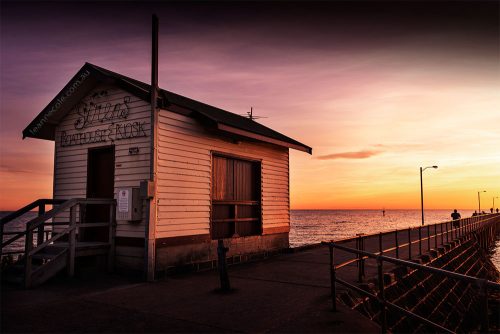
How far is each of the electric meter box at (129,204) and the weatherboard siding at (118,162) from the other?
201 millimetres

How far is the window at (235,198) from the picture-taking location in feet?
37.7

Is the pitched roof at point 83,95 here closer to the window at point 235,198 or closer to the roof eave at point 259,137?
the roof eave at point 259,137

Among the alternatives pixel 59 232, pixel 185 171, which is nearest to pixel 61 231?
pixel 59 232

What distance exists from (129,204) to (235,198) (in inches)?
157

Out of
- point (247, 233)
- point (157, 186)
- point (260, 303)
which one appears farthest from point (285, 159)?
point (260, 303)

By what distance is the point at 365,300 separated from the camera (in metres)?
7.46

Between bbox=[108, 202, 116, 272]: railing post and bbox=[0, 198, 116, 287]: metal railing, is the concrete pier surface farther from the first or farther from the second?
bbox=[0, 198, 116, 287]: metal railing

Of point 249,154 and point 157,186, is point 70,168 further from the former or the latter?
point 249,154

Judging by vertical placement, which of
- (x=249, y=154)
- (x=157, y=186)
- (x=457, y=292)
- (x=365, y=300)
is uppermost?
(x=249, y=154)

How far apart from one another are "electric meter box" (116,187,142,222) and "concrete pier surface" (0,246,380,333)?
1457mm

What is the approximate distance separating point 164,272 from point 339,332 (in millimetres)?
5173

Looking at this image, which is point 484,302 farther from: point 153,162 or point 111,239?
point 111,239

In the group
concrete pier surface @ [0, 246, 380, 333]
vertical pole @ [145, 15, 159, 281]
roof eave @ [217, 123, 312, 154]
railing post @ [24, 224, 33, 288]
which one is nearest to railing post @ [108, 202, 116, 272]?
concrete pier surface @ [0, 246, 380, 333]

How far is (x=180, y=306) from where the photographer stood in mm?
6676
